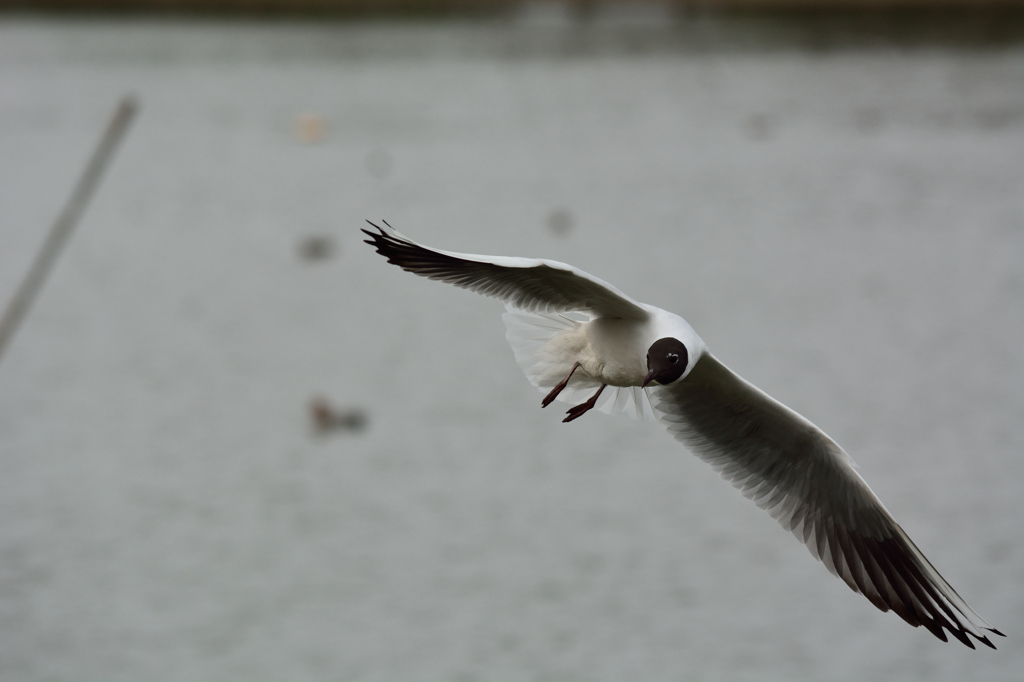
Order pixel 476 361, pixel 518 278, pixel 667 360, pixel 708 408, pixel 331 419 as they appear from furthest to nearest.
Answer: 1. pixel 476 361
2. pixel 331 419
3. pixel 708 408
4. pixel 518 278
5. pixel 667 360

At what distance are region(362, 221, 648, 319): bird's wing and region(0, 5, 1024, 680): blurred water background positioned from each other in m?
3.00

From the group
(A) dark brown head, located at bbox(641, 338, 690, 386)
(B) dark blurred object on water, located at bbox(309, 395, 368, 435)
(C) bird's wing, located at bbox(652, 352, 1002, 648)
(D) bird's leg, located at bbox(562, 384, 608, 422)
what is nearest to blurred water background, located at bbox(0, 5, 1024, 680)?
(B) dark blurred object on water, located at bbox(309, 395, 368, 435)

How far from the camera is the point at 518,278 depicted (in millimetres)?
4023

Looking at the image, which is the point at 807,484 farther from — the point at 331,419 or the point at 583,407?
the point at 331,419

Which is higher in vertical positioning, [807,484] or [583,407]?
[807,484]

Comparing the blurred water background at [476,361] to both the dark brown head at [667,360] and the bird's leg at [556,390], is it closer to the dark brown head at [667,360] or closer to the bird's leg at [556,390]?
the bird's leg at [556,390]

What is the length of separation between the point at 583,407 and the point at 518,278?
49 centimetres

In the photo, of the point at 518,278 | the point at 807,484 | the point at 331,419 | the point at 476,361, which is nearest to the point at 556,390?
the point at 518,278

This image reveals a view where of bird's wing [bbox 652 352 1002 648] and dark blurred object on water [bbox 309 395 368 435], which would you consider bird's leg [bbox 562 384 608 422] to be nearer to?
bird's wing [bbox 652 352 1002 648]

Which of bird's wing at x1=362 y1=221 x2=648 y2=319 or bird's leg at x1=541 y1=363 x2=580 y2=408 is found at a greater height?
bird's wing at x1=362 y1=221 x2=648 y2=319

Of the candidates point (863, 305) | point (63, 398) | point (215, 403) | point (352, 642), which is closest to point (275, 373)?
point (215, 403)

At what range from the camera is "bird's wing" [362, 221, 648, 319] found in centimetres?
379

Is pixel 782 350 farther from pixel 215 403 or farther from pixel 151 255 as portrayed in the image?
pixel 151 255

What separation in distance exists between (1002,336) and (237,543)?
7222 mm
